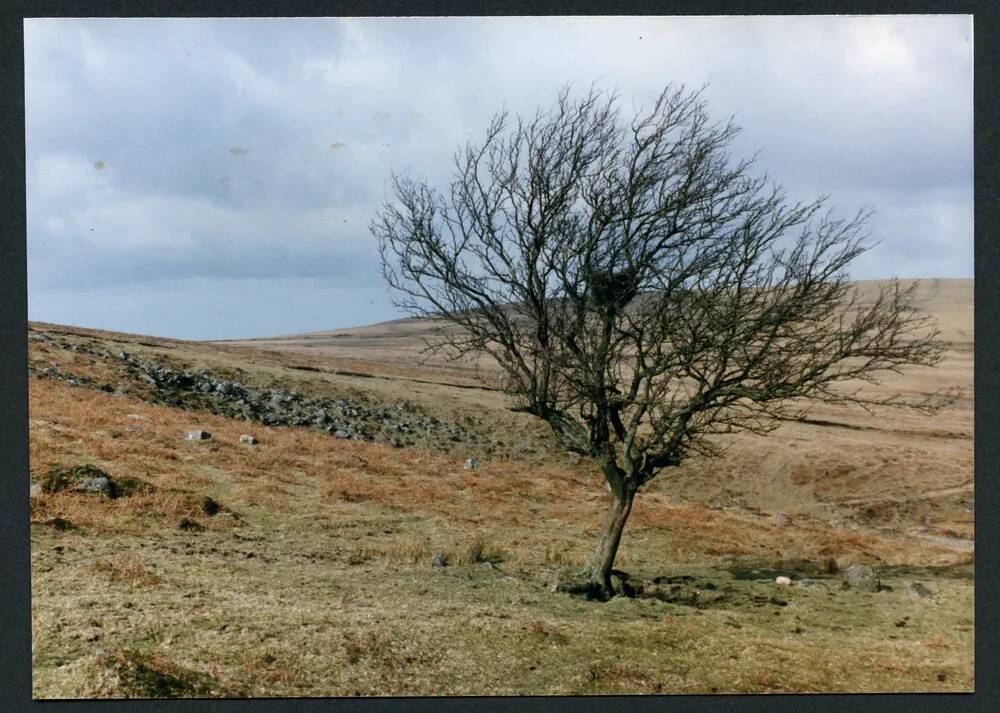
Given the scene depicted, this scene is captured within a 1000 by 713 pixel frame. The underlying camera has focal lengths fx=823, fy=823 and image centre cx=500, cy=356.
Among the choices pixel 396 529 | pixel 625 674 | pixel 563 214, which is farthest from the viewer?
pixel 396 529

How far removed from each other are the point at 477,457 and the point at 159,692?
17.0 m

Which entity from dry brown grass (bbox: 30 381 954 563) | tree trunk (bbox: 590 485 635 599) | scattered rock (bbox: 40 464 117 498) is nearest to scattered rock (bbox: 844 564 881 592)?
dry brown grass (bbox: 30 381 954 563)

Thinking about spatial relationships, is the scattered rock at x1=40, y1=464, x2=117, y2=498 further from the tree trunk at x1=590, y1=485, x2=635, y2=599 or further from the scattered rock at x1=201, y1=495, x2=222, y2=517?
the tree trunk at x1=590, y1=485, x2=635, y2=599

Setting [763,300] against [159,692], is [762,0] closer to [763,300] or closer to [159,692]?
[763,300]

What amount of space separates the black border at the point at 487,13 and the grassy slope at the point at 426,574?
0.23m

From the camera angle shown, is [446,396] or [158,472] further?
[446,396]

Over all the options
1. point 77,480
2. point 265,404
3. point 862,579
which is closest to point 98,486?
point 77,480

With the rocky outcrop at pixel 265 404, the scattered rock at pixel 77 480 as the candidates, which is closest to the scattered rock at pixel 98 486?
the scattered rock at pixel 77 480

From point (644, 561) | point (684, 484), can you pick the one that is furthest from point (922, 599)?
point (684, 484)

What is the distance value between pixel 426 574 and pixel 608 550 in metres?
2.84

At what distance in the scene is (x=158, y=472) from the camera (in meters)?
16.4

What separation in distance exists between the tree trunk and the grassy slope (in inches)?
23.2

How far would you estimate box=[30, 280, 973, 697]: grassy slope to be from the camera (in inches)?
364

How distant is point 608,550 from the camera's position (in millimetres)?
12117
